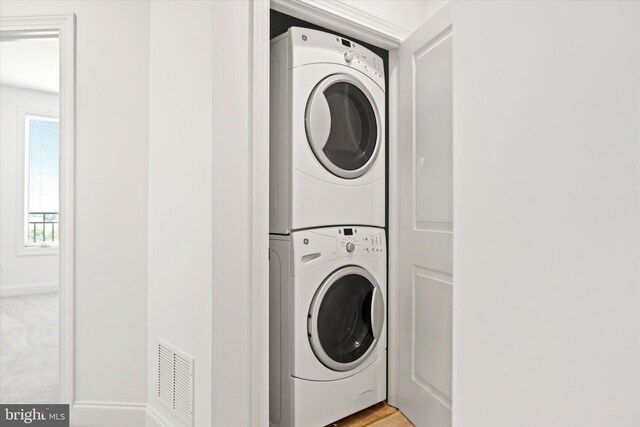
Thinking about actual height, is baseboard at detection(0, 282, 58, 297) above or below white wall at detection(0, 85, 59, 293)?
below

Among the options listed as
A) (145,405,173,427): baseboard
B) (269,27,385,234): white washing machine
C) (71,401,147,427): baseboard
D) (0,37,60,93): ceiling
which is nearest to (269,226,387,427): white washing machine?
(269,27,385,234): white washing machine

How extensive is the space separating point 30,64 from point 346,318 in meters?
4.41

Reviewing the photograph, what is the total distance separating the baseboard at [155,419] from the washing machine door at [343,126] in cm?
135

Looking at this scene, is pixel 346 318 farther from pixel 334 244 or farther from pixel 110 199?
pixel 110 199

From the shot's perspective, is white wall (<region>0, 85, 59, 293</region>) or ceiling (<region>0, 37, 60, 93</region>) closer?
ceiling (<region>0, 37, 60, 93</region>)

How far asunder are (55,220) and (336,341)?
16.5 feet

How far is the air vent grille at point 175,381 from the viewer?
1530 mm

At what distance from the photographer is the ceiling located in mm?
3615

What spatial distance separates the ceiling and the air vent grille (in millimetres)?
3185

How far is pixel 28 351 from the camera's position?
9.13 feet

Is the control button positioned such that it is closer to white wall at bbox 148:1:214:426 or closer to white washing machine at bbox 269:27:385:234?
white washing machine at bbox 269:27:385:234

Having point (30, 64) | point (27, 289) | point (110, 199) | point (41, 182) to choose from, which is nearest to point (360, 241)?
point (110, 199)

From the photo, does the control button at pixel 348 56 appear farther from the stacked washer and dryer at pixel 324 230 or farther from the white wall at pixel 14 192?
the white wall at pixel 14 192

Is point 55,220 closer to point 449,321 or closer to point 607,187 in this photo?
point 449,321
